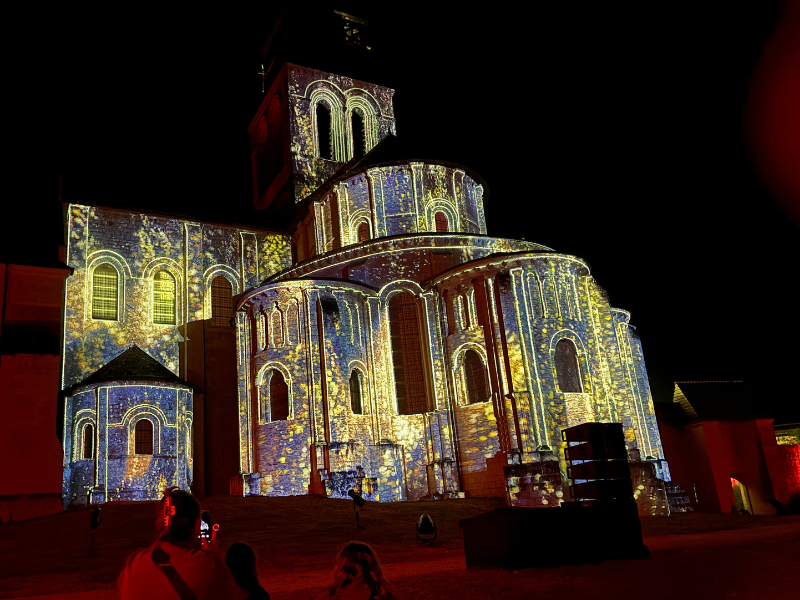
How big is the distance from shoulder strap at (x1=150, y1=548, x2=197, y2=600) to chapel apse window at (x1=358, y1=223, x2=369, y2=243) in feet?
85.7

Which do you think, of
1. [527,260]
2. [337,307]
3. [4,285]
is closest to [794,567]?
[527,260]

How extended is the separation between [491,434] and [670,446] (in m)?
14.4

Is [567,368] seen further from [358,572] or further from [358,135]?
[358,572]

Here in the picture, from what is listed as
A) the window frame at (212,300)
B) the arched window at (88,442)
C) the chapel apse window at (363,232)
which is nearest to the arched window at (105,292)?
the window frame at (212,300)

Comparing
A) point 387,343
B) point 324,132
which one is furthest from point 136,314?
point 324,132

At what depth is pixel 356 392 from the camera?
25250mm

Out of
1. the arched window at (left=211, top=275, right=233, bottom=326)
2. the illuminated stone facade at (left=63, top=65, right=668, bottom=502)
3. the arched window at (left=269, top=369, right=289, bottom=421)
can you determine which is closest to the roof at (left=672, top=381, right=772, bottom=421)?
Result: the illuminated stone facade at (left=63, top=65, right=668, bottom=502)

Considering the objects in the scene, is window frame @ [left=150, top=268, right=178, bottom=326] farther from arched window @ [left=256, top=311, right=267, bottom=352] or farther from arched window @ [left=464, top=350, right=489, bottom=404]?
arched window @ [left=464, top=350, right=489, bottom=404]

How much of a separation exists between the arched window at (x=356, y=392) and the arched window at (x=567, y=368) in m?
7.07

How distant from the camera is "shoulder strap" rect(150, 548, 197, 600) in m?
3.44

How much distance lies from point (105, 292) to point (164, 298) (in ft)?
7.59

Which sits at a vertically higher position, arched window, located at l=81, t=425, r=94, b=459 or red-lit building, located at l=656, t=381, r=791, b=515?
arched window, located at l=81, t=425, r=94, b=459

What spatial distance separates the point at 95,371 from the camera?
2658 centimetres

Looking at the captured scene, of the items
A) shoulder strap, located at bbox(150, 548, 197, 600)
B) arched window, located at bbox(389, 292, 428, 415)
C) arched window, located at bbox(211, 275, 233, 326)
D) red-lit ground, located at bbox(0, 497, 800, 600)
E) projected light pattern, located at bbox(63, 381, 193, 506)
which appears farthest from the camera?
arched window, located at bbox(211, 275, 233, 326)
